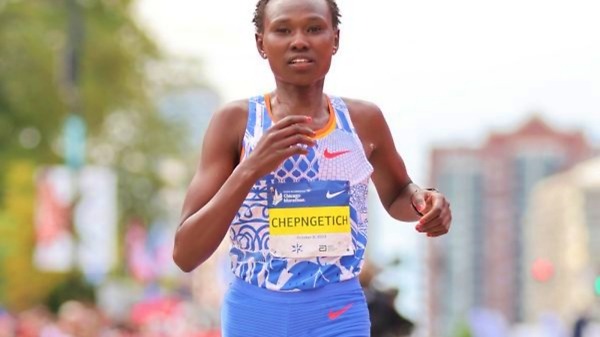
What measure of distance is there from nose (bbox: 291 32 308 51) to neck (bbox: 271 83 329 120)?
0.61 feet

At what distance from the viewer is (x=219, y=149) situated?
16.3ft

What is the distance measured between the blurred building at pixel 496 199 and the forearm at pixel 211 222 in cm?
11818

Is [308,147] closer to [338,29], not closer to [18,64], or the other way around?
[338,29]

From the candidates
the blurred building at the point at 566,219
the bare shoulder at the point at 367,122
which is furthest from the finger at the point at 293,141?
the blurred building at the point at 566,219

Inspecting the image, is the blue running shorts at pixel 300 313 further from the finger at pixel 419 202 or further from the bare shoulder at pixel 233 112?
the bare shoulder at pixel 233 112

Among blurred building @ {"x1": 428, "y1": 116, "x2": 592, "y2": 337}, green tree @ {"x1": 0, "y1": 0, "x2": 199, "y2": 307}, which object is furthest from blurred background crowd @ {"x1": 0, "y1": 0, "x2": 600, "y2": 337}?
blurred building @ {"x1": 428, "y1": 116, "x2": 592, "y2": 337}

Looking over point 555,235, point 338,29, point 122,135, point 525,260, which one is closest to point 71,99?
point 122,135

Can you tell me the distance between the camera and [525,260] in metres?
132

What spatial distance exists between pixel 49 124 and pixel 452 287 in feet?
335

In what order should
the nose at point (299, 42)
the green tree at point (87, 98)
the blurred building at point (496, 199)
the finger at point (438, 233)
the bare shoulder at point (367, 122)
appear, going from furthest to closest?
the blurred building at point (496, 199) → the green tree at point (87, 98) → the bare shoulder at point (367, 122) → the finger at point (438, 233) → the nose at point (299, 42)

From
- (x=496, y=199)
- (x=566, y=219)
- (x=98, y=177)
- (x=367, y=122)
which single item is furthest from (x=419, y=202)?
(x=496, y=199)

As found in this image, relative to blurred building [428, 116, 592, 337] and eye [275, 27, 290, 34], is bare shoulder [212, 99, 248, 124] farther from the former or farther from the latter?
blurred building [428, 116, 592, 337]

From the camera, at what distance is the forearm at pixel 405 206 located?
5.16 meters

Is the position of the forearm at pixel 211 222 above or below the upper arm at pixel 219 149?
below
